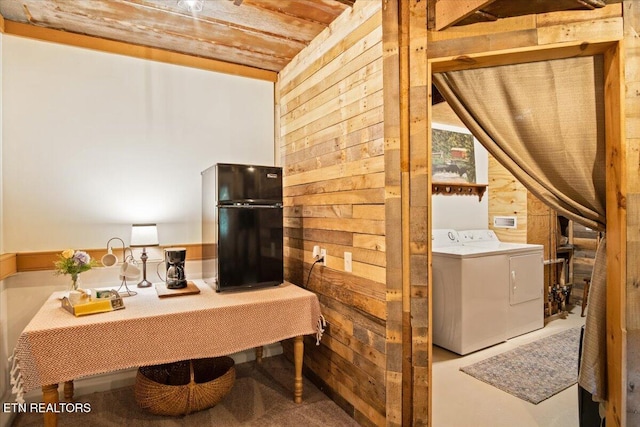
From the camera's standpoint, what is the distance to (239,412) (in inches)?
90.0

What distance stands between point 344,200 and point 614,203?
137 centimetres

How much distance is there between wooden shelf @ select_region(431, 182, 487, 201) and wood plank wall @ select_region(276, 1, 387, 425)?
6.62 feet

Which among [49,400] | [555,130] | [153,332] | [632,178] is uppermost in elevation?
[555,130]

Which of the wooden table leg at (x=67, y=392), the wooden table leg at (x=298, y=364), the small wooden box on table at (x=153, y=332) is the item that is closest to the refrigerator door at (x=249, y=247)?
the small wooden box on table at (x=153, y=332)

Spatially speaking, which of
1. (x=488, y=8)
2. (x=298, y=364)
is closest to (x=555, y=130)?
(x=488, y=8)

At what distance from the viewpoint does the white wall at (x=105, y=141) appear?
241cm

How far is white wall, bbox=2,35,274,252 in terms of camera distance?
7.92 feet

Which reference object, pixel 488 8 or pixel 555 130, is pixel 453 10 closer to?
pixel 488 8

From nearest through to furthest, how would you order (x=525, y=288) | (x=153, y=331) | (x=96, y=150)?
(x=153, y=331)
(x=96, y=150)
(x=525, y=288)

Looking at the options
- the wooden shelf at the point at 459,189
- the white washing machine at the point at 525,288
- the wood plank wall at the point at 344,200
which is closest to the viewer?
the wood plank wall at the point at 344,200

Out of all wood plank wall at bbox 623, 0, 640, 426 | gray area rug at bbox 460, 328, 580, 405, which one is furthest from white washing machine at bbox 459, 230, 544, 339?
wood plank wall at bbox 623, 0, 640, 426

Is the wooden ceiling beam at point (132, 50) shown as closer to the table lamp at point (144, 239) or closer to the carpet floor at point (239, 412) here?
the table lamp at point (144, 239)

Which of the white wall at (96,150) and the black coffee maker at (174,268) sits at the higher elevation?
the white wall at (96,150)

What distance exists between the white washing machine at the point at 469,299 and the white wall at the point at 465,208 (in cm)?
86
